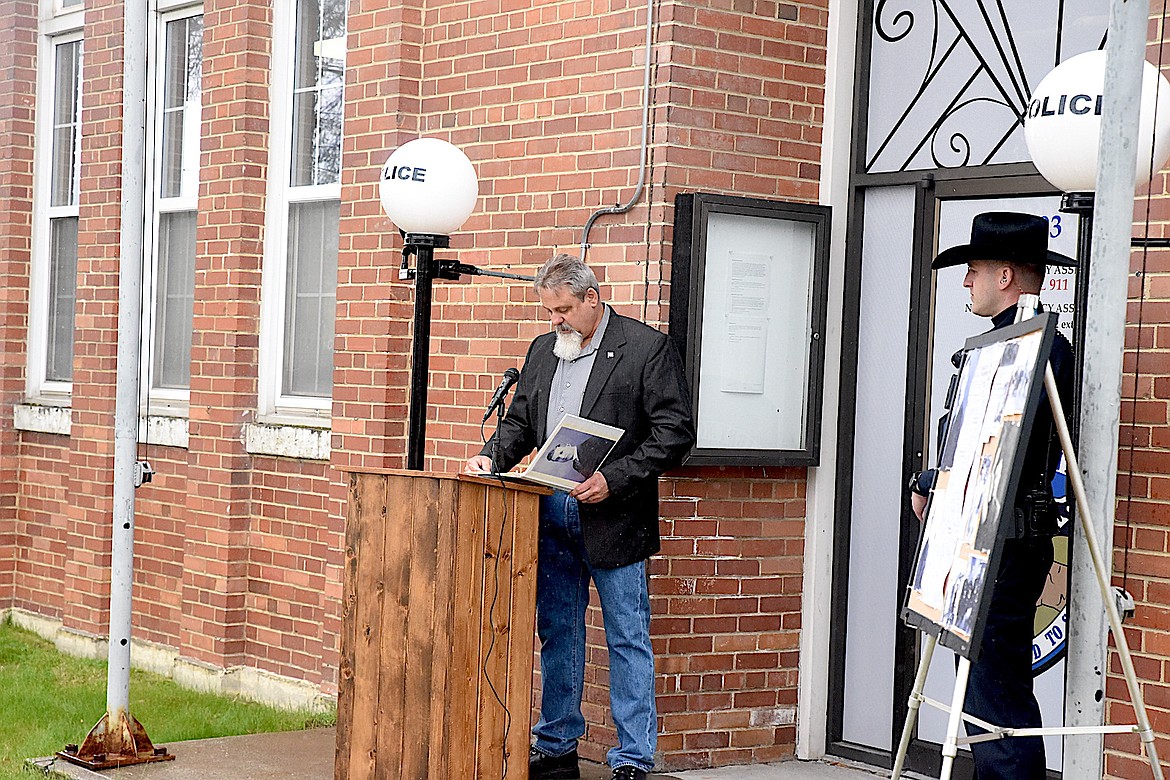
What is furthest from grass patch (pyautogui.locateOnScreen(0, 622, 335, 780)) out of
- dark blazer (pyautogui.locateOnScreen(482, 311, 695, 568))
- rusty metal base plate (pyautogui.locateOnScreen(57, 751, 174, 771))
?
dark blazer (pyautogui.locateOnScreen(482, 311, 695, 568))

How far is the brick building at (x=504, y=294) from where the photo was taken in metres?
6.34

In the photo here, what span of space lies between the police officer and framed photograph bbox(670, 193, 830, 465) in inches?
60.6

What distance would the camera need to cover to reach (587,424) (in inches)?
215

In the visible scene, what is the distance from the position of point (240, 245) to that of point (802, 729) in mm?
3896

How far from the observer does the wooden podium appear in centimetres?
547

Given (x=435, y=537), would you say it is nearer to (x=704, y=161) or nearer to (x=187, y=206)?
(x=704, y=161)

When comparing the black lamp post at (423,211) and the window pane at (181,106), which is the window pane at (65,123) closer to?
the window pane at (181,106)

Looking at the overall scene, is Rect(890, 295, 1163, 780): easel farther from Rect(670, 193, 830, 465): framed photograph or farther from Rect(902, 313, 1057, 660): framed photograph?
Rect(670, 193, 830, 465): framed photograph

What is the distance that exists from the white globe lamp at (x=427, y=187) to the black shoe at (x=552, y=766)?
1.98 metres

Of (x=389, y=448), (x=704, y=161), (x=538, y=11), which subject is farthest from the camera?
(x=389, y=448)

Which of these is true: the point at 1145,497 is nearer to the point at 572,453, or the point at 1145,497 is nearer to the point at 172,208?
the point at 572,453

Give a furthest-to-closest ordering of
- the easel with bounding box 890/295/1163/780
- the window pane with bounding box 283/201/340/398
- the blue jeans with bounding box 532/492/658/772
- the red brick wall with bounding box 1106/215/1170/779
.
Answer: the window pane with bounding box 283/201/340/398
the blue jeans with bounding box 532/492/658/772
the red brick wall with bounding box 1106/215/1170/779
the easel with bounding box 890/295/1163/780

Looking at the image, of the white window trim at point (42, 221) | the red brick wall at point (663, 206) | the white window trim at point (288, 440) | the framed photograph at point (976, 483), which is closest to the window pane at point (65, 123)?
the white window trim at point (42, 221)

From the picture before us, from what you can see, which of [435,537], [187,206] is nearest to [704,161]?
[435,537]
